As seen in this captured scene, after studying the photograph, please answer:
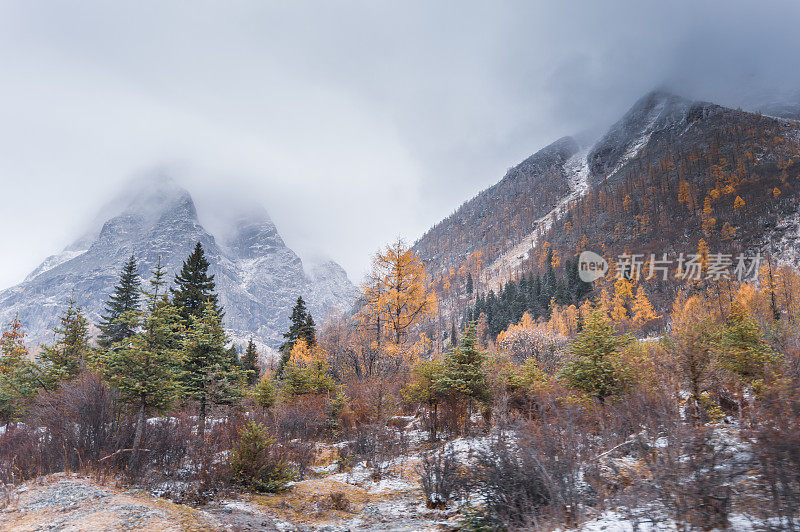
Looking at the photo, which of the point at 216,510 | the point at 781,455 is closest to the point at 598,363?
the point at 781,455

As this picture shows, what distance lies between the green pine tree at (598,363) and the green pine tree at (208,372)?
35.1 ft

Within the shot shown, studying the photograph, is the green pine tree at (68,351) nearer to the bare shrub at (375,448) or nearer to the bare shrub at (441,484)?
the bare shrub at (375,448)

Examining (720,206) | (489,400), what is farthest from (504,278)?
(489,400)

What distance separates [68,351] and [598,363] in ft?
73.9

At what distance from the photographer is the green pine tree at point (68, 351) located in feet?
51.2

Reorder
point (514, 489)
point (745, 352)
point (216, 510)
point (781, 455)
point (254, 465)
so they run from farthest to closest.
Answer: point (745, 352), point (254, 465), point (216, 510), point (514, 489), point (781, 455)

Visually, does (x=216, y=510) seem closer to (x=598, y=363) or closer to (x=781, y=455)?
(x=781, y=455)

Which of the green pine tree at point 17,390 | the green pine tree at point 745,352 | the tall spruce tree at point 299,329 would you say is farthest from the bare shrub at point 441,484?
the tall spruce tree at point 299,329

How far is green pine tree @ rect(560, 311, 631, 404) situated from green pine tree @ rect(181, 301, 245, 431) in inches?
422

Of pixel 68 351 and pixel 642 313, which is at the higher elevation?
pixel 642 313

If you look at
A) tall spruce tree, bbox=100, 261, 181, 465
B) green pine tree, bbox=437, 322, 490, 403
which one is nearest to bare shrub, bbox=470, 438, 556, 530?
green pine tree, bbox=437, 322, 490, 403

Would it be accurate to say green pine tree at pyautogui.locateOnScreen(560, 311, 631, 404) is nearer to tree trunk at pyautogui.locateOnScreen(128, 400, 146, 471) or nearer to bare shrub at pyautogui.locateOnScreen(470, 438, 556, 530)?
bare shrub at pyautogui.locateOnScreen(470, 438, 556, 530)

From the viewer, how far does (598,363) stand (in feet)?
30.3

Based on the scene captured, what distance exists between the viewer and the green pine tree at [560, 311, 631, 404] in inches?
361
